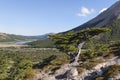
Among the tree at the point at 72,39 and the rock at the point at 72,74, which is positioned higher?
the tree at the point at 72,39

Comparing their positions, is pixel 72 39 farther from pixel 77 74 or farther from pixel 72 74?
pixel 72 74

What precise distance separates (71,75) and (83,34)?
50.8ft

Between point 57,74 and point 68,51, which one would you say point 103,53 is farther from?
point 57,74

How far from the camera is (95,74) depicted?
51750 mm

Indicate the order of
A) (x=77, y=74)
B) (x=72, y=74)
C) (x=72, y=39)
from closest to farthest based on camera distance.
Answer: (x=72, y=74)
(x=77, y=74)
(x=72, y=39)

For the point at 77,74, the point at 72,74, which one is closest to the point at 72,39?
the point at 77,74

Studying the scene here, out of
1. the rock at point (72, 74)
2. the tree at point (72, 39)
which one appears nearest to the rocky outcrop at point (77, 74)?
the rock at point (72, 74)

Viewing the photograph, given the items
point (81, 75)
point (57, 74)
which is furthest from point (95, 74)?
point (57, 74)

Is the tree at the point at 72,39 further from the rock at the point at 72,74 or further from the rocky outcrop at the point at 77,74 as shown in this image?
the rock at the point at 72,74

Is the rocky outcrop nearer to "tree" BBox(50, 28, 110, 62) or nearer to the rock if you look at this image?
the rock

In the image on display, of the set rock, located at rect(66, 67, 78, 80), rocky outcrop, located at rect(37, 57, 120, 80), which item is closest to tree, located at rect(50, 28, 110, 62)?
rocky outcrop, located at rect(37, 57, 120, 80)

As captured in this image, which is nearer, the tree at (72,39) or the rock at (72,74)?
the rock at (72,74)

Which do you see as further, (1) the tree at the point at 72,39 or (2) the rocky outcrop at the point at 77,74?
(1) the tree at the point at 72,39

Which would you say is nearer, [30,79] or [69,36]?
[30,79]
